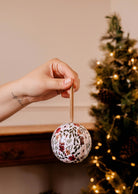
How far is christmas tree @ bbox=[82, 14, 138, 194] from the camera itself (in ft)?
4.62

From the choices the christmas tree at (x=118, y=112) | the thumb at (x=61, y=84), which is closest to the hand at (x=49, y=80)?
the thumb at (x=61, y=84)

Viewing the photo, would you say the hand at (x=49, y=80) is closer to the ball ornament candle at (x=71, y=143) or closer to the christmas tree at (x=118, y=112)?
the ball ornament candle at (x=71, y=143)

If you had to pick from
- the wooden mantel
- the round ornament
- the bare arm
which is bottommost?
the wooden mantel

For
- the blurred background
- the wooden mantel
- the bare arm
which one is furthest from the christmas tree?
the blurred background

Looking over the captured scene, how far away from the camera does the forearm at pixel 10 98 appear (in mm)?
952

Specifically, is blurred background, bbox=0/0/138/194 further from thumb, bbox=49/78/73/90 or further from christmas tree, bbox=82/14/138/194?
thumb, bbox=49/78/73/90

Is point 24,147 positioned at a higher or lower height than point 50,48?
lower

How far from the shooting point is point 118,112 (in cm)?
150

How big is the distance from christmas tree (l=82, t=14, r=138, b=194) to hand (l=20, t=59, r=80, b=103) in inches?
22.0

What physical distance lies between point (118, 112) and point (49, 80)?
0.78 meters

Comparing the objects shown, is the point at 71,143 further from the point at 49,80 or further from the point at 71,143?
the point at 49,80

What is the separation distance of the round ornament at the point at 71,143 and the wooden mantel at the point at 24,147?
840 mm

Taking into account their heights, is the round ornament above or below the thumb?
below

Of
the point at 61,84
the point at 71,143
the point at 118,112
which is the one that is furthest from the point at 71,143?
the point at 118,112
